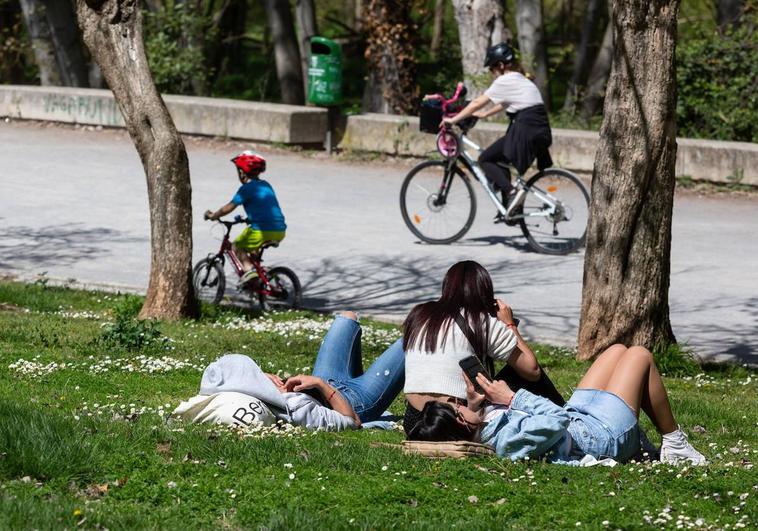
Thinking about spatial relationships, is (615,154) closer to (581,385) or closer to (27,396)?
(581,385)

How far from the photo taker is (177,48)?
2495 centimetres

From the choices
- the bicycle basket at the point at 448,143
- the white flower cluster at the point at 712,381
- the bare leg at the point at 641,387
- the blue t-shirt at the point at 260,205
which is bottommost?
the white flower cluster at the point at 712,381

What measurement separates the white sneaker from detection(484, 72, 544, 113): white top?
8013 mm

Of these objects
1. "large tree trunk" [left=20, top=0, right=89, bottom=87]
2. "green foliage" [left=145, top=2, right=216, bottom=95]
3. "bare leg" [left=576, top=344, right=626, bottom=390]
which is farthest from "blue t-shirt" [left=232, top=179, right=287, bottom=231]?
"large tree trunk" [left=20, top=0, right=89, bottom=87]

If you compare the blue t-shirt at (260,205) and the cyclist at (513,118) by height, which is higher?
the cyclist at (513,118)

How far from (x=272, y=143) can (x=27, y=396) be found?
44.4 ft

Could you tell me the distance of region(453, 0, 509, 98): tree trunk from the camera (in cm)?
2139

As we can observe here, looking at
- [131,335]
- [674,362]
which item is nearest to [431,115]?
[674,362]

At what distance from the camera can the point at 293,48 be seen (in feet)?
91.2

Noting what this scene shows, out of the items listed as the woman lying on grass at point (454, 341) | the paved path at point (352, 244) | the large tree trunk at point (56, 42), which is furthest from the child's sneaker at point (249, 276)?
the large tree trunk at point (56, 42)

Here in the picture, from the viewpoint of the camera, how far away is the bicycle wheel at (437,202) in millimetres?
14859

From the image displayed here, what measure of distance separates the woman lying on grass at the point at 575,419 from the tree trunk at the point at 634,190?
310 cm

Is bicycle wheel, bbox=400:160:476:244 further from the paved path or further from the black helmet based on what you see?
the black helmet

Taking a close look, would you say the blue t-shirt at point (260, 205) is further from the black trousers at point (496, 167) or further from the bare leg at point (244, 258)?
the black trousers at point (496, 167)
